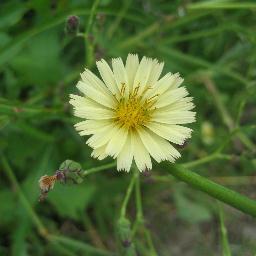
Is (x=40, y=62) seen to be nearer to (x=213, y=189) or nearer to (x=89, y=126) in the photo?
(x=89, y=126)

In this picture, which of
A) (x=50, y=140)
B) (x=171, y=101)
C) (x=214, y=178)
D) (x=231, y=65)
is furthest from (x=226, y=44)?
(x=171, y=101)

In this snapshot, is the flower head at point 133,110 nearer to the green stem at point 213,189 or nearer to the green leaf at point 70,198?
the green stem at point 213,189

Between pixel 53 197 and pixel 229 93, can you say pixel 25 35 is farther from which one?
pixel 229 93

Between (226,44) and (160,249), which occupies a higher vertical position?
(226,44)

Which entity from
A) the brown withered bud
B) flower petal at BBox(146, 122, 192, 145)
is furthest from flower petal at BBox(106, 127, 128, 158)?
the brown withered bud

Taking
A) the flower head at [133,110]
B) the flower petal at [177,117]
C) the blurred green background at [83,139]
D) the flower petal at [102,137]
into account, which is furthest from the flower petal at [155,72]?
the blurred green background at [83,139]

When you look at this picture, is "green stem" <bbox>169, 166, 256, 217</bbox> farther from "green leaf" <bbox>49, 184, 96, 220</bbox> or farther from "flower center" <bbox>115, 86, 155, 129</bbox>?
"green leaf" <bbox>49, 184, 96, 220</bbox>

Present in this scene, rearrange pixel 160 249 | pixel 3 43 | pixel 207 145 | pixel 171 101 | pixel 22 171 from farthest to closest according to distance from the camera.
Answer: pixel 207 145, pixel 160 249, pixel 22 171, pixel 3 43, pixel 171 101
